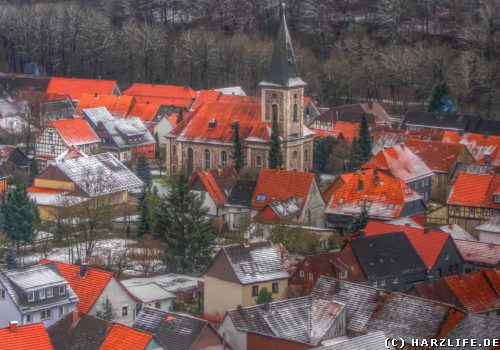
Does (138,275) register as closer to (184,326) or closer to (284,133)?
(184,326)

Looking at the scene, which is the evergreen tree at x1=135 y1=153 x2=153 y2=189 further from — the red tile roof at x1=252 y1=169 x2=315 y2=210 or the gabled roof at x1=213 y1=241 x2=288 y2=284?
the gabled roof at x1=213 y1=241 x2=288 y2=284

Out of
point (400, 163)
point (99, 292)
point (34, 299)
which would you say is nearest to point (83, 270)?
point (99, 292)

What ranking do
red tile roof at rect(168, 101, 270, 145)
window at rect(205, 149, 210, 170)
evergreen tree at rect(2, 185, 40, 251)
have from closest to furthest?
evergreen tree at rect(2, 185, 40, 251) < red tile roof at rect(168, 101, 270, 145) < window at rect(205, 149, 210, 170)

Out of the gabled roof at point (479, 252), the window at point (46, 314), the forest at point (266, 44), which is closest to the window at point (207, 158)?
the forest at point (266, 44)

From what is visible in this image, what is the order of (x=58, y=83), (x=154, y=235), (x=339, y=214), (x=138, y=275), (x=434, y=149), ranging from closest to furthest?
(x=138, y=275) → (x=154, y=235) → (x=339, y=214) → (x=434, y=149) → (x=58, y=83)

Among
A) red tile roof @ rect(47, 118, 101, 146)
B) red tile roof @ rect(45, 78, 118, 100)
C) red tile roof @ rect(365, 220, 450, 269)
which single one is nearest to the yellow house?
red tile roof @ rect(365, 220, 450, 269)

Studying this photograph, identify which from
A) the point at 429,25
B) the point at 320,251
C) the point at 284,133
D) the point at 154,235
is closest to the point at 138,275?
the point at 154,235

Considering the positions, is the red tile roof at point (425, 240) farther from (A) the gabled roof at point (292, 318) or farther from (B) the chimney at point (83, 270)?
(B) the chimney at point (83, 270)
